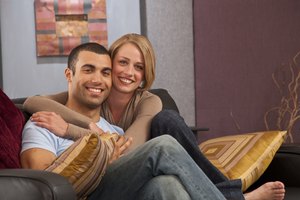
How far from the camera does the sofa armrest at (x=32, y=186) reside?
1.67 m

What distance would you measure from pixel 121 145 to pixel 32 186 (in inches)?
35.0

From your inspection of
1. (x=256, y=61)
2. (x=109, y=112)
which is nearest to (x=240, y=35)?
(x=256, y=61)

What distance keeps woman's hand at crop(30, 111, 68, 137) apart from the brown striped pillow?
1.30 ft

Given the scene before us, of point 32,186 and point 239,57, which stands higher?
point 239,57

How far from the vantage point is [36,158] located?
2273 millimetres

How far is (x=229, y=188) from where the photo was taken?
2.55 meters

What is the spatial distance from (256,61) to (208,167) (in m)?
2.18

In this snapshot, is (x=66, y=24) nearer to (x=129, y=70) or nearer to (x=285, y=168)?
(x=129, y=70)

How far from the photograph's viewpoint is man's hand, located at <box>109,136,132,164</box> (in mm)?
2418

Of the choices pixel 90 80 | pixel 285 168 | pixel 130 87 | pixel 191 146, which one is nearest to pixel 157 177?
pixel 191 146

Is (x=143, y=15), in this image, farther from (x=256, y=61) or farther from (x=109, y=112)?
(x=109, y=112)

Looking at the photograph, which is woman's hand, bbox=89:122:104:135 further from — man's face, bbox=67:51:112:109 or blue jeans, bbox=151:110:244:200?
blue jeans, bbox=151:110:244:200

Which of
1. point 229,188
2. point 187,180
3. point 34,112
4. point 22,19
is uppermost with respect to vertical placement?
point 22,19

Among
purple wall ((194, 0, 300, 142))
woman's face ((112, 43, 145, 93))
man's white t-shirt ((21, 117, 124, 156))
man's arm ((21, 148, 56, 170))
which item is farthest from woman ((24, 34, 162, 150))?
purple wall ((194, 0, 300, 142))
